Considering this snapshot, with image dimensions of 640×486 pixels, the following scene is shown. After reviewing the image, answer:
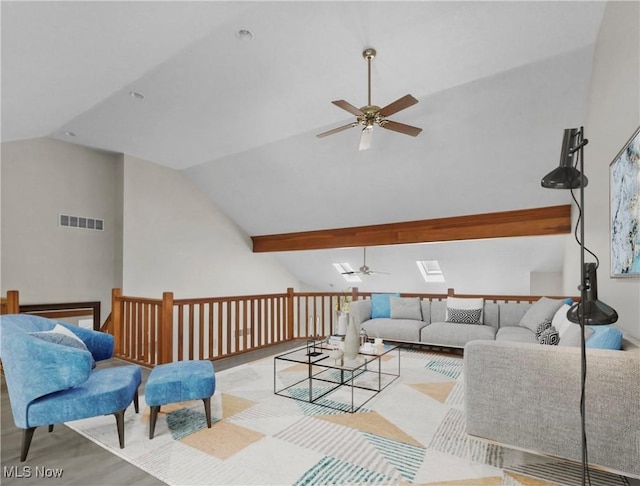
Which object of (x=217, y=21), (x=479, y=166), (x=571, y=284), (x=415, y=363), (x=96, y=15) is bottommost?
(x=415, y=363)

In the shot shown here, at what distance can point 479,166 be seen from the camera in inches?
188

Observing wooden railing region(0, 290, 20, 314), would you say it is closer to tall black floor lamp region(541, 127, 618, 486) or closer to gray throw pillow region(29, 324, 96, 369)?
gray throw pillow region(29, 324, 96, 369)

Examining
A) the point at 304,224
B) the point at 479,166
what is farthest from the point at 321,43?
the point at 304,224

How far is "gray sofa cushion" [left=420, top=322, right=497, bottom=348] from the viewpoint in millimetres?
4676

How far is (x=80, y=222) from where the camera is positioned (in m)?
5.51

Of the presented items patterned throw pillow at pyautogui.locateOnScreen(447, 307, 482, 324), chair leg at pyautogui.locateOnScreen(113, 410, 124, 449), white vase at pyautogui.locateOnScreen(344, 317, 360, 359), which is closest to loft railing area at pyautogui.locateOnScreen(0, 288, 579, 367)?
white vase at pyautogui.locateOnScreen(344, 317, 360, 359)

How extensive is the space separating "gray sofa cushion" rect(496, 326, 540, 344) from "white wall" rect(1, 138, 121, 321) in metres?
5.80

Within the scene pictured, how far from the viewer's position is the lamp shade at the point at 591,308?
1.60m

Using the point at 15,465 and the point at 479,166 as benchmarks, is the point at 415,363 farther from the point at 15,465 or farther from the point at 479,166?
the point at 15,465

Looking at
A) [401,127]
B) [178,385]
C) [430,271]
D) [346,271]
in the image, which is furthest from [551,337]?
[346,271]

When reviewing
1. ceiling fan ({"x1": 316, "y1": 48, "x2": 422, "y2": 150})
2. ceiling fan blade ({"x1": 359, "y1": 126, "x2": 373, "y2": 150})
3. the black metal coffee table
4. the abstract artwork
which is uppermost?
ceiling fan ({"x1": 316, "y1": 48, "x2": 422, "y2": 150})

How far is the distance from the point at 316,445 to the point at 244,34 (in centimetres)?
329

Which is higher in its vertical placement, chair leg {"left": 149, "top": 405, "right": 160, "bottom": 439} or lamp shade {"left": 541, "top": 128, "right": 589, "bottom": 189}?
lamp shade {"left": 541, "top": 128, "right": 589, "bottom": 189}

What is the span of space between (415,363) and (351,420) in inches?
81.2
